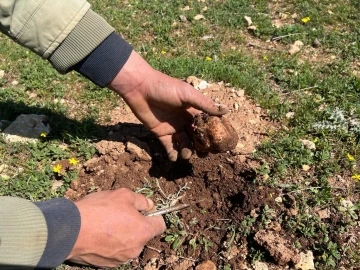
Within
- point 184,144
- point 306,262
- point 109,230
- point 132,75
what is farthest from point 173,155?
point 306,262

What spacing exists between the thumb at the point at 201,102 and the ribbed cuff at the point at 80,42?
0.61 m

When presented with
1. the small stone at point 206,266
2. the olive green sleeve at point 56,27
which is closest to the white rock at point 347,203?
the small stone at point 206,266

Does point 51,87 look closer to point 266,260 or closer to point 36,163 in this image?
point 36,163

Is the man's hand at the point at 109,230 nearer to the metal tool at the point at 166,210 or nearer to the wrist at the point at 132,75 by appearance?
the metal tool at the point at 166,210

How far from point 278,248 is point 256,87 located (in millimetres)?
1653

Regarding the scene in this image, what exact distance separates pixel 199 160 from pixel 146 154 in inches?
14.9

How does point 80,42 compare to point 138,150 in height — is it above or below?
above

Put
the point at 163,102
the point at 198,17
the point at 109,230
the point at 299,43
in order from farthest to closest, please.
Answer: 1. the point at 198,17
2. the point at 299,43
3. the point at 163,102
4. the point at 109,230

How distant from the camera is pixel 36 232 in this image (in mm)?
2027

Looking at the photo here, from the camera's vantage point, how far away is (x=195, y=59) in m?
4.34

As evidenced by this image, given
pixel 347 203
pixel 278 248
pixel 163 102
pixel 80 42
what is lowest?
pixel 347 203

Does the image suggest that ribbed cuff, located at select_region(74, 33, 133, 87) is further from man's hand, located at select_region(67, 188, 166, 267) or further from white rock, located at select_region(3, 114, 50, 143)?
white rock, located at select_region(3, 114, 50, 143)

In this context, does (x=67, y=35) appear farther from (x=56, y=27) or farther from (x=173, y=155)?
(x=173, y=155)

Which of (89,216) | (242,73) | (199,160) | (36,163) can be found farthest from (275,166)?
(36,163)
